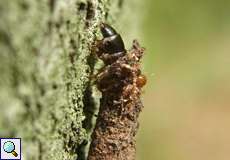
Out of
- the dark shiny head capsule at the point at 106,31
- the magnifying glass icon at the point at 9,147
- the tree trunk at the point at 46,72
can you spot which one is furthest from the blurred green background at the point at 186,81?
the magnifying glass icon at the point at 9,147

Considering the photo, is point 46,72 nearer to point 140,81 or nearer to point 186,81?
point 140,81

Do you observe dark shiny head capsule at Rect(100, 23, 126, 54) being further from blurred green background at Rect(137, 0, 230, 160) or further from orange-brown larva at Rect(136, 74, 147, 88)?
blurred green background at Rect(137, 0, 230, 160)

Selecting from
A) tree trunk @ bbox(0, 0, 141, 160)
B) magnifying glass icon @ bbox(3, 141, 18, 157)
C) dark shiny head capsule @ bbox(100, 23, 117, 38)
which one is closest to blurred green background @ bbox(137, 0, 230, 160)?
dark shiny head capsule @ bbox(100, 23, 117, 38)

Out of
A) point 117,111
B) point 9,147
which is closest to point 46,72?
point 9,147

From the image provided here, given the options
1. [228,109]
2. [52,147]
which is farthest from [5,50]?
[228,109]

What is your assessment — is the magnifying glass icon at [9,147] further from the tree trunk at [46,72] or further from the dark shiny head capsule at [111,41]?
the dark shiny head capsule at [111,41]

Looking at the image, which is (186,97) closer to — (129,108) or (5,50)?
(129,108)

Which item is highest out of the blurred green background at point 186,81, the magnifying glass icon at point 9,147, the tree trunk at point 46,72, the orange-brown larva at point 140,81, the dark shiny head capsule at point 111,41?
the blurred green background at point 186,81
